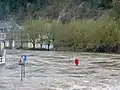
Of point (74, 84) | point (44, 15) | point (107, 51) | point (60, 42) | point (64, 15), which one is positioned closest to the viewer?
point (74, 84)

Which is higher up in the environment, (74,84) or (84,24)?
(84,24)

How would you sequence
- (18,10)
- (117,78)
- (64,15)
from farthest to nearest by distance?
(18,10) → (64,15) → (117,78)

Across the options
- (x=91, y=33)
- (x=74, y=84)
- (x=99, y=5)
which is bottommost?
(x=74, y=84)

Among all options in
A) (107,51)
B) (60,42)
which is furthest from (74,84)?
(60,42)

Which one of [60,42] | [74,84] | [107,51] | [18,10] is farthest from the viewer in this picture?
[18,10]

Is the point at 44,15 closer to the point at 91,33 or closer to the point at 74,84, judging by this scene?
the point at 91,33

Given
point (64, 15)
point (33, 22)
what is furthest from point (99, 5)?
point (33, 22)

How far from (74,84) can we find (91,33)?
6731 centimetres

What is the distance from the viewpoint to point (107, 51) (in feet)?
340

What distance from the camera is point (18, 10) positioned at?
594 ft

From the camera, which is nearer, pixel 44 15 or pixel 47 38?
pixel 47 38

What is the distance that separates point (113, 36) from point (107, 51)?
161 inches

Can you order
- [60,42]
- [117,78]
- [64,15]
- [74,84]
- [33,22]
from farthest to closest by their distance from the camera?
1. [64,15]
2. [33,22]
3. [60,42]
4. [117,78]
5. [74,84]

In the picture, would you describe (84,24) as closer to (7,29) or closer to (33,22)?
(33,22)
